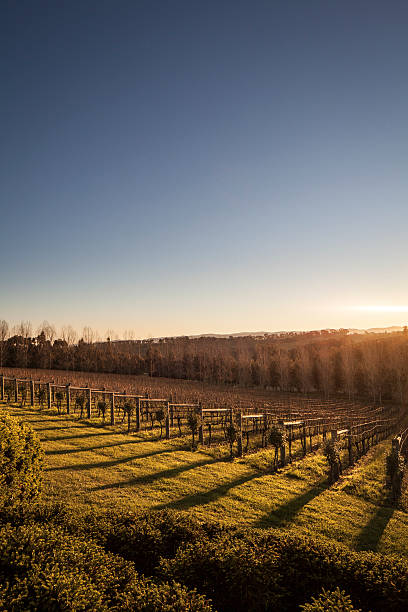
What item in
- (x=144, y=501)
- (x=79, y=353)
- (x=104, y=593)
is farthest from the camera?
(x=79, y=353)

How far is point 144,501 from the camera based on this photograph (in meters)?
8.70

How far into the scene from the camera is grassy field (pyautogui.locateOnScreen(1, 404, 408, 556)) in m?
8.34

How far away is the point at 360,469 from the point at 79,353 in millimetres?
72672

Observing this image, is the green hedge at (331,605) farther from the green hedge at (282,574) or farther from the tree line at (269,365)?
the tree line at (269,365)

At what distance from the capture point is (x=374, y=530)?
28.6 feet

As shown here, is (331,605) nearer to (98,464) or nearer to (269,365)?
(98,464)

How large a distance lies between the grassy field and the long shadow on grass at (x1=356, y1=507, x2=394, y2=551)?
3cm

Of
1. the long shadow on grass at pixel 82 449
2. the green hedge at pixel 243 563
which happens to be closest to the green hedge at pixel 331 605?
the green hedge at pixel 243 563

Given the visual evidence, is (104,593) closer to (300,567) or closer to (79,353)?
(300,567)

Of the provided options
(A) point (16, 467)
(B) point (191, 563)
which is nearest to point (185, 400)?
(A) point (16, 467)

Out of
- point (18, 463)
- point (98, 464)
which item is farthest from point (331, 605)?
point (98, 464)

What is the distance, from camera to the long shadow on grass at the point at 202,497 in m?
8.58

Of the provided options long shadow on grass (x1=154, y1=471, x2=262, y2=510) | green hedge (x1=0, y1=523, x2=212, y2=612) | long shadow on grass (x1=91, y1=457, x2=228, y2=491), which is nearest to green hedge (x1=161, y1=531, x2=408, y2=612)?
→ green hedge (x1=0, y1=523, x2=212, y2=612)

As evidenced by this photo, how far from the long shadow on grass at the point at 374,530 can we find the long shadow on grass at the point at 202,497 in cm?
362
